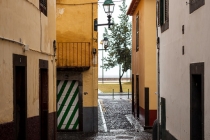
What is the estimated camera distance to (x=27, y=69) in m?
10.7

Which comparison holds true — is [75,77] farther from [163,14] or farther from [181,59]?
Answer: [181,59]

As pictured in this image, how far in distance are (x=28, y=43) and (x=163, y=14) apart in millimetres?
4301

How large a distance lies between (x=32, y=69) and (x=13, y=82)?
1.90 meters

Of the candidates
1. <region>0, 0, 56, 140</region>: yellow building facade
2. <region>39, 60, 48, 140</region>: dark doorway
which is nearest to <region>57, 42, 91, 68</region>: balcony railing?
<region>0, 0, 56, 140</region>: yellow building facade

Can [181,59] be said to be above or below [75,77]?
above

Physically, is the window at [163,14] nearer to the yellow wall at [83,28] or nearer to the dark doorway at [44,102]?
the dark doorway at [44,102]

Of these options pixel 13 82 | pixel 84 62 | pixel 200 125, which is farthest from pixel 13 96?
pixel 84 62

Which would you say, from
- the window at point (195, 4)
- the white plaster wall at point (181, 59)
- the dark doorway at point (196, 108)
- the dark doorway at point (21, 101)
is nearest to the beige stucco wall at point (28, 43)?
the dark doorway at point (21, 101)

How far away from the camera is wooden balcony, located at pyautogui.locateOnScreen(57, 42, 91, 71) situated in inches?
772

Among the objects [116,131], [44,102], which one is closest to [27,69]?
[44,102]

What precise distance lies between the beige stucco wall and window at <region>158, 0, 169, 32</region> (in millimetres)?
3023

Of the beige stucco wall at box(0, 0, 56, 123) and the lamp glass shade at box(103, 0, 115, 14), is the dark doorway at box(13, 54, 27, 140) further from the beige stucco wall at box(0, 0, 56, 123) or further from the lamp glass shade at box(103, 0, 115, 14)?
the lamp glass shade at box(103, 0, 115, 14)

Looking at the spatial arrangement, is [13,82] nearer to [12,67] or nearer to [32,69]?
[12,67]

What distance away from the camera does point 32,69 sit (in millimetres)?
11312
